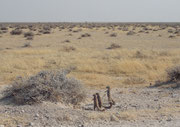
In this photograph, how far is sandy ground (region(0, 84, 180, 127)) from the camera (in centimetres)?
660

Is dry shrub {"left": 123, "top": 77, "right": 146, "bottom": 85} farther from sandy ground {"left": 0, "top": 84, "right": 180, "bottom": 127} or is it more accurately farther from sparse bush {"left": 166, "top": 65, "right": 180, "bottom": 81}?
sandy ground {"left": 0, "top": 84, "right": 180, "bottom": 127}

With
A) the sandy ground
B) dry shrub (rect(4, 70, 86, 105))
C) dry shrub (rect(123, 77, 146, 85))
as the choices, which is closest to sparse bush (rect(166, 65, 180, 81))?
dry shrub (rect(123, 77, 146, 85))

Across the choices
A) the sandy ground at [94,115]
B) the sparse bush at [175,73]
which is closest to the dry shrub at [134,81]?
the sparse bush at [175,73]

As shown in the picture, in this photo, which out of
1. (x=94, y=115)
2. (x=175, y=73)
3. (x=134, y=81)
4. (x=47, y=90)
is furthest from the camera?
(x=134, y=81)

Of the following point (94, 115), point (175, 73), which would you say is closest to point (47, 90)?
point (94, 115)

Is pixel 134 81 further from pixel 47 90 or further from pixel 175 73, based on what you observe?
pixel 47 90

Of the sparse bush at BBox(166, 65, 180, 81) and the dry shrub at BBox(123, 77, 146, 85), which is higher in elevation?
the sparse bush at BBox(166, 65, 180, 81)

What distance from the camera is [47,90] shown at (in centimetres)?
823

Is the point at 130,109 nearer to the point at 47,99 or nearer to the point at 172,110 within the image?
the point at 172,110

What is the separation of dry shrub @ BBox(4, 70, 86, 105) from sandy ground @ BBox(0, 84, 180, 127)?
24 cm

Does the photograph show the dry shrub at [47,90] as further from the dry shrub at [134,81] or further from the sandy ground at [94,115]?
the dry shrub at [134,81]

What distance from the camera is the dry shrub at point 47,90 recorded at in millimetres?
8039

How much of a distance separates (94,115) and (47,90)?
73.0 inches

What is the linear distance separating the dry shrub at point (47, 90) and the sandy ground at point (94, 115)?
237mm
